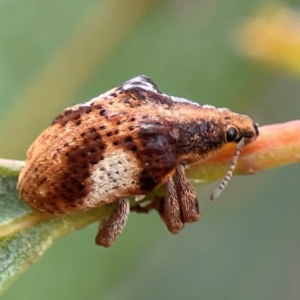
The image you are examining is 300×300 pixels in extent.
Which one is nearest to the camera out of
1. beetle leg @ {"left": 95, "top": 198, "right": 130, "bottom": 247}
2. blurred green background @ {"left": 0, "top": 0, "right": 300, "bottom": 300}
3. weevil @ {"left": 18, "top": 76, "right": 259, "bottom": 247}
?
weevil @ {"left": 18, "top": 76, "right": 259, "bottom": 247}

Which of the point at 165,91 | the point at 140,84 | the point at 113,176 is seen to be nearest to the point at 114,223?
the point at 113,176

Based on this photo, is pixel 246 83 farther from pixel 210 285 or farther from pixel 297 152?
pixel 297 152

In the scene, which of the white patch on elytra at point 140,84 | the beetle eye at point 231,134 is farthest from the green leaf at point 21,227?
the beetle eye at point 231,134

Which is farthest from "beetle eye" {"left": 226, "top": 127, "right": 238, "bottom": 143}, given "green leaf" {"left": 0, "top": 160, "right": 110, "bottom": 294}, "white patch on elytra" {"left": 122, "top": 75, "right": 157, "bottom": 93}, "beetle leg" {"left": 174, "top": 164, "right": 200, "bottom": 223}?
"green leaf" {"left": 0, "top": 160, "right": 110, "bottom": 294}

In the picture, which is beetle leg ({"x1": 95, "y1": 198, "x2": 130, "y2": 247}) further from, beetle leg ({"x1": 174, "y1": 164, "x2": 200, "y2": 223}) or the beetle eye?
the beetle eye

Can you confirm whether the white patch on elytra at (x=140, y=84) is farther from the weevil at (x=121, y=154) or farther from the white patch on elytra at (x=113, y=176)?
the white patch on elytra at (x=113, y=176)

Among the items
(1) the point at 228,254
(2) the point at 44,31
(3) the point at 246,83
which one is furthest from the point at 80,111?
(1) the point at 228,254

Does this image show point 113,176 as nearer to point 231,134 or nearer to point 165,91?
point 231,134

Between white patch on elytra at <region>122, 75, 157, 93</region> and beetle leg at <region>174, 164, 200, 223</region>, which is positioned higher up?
white patch on elytra at <region>122, 75, 157, 93</region>
